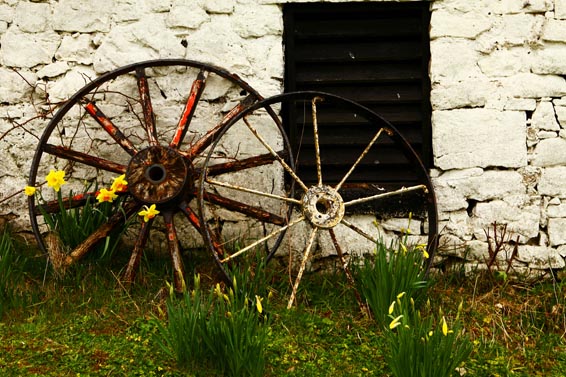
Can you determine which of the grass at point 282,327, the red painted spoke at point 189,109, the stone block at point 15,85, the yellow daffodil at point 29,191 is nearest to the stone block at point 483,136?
the grass at point 282,327

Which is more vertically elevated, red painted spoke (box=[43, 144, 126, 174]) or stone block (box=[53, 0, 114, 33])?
stone block (box=[53, 0, 114, 33])

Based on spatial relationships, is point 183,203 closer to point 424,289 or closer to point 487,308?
point 424,289

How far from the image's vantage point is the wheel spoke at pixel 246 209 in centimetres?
406

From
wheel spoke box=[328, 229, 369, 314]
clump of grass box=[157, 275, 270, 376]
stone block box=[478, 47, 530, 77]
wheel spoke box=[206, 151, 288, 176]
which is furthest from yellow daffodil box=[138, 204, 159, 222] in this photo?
stone block box=[478, 47, 530, 77]

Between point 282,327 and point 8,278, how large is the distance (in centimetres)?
153

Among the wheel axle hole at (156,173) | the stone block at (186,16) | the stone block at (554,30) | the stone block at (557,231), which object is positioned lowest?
the stone block at (557,231)

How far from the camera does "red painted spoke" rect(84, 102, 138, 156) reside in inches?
160

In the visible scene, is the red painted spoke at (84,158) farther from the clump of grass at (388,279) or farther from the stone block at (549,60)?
the stone block at (549,60)

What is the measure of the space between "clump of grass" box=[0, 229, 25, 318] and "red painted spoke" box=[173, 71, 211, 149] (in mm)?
1110

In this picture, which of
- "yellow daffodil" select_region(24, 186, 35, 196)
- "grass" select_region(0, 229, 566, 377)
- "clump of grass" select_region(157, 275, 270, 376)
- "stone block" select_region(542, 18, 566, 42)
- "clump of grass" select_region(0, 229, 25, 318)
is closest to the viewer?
"clump of grass" select_region(157, 275, 270, 376)

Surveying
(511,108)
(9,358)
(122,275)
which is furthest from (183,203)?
(511,108)

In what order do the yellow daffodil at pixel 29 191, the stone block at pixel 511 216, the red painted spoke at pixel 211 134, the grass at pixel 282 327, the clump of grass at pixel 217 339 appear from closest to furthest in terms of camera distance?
1. the clump of grass at pixel 217 339
2. the grass at pixel 282 327
3. the yellow daffodil at pixel 29 191
4. the red painted spoke at pixel 211 134
5. the stone block at pixel 511 216

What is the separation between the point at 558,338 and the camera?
365cm

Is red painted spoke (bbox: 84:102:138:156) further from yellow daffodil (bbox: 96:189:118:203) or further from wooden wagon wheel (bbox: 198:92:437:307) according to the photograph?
wooden wagon wheel (bbox: 198:92:437:307)
